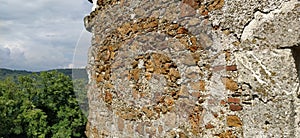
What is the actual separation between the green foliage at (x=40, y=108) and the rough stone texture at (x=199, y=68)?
1204 centimetres

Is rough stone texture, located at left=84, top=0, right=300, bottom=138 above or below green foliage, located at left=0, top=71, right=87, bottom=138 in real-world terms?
above

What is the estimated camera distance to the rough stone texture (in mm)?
1971

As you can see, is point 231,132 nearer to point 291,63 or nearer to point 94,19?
point 291,63

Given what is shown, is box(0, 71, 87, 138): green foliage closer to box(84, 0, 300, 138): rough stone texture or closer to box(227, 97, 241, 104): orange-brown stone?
box(84, 0, 300, 138): rough stone texture

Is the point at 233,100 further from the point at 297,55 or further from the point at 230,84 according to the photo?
the point at 297,55

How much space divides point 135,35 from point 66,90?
44.7 ft

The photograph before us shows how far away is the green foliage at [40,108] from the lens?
15.1 m

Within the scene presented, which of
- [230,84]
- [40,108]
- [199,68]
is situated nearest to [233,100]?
[230,84]

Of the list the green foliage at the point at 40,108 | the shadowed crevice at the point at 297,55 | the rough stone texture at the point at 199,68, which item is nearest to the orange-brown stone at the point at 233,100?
the rough stone texture at the point at 199,68

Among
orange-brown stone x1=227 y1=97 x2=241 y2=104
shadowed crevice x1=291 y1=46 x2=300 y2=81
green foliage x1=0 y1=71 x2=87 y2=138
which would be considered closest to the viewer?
shadowed crevice x1=291 y1=46 x2=300 y2=81

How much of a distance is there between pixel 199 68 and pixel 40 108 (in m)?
15.2

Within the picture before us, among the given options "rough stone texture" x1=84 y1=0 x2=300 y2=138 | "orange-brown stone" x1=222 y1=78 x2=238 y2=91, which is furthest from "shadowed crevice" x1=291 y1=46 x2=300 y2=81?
"orange-brown stone" x1=222 y1=78 x2=238 y2=91

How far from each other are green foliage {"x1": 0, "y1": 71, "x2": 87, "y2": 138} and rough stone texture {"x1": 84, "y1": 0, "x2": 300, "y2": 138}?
1204cm

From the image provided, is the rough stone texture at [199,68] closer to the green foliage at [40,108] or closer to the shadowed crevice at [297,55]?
the shadowed crevice at [297,55]
